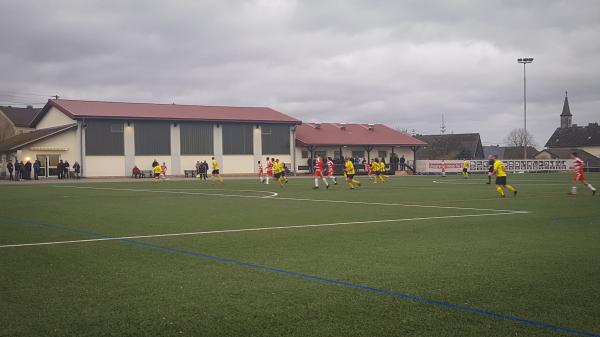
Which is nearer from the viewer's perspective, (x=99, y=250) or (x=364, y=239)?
(x=99, y=250)

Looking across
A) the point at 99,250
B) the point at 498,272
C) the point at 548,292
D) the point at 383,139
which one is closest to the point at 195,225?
the point at 99,250

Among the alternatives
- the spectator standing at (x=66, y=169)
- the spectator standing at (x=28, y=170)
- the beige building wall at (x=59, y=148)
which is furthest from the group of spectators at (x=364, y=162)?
the spectator standing at (x=28, y=170)

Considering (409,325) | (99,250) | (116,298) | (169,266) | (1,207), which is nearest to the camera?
(409,325)

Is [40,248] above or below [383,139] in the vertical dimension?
below

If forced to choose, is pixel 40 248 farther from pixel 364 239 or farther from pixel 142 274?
pixel 364 239

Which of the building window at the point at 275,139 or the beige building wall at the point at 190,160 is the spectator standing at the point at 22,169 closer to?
the beige building wall at the point at 190,160

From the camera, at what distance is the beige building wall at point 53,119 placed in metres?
57.4

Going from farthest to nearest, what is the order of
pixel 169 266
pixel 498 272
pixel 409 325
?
pixel 169 266 < pixel 498 272 < pixel 409 325

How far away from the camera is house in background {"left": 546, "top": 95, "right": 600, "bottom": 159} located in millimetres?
110188

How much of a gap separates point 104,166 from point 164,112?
906cm

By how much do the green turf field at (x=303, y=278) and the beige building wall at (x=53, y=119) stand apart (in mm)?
46085

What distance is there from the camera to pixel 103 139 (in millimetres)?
56125

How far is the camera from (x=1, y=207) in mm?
19594

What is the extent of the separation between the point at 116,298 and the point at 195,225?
7389 millimetres
